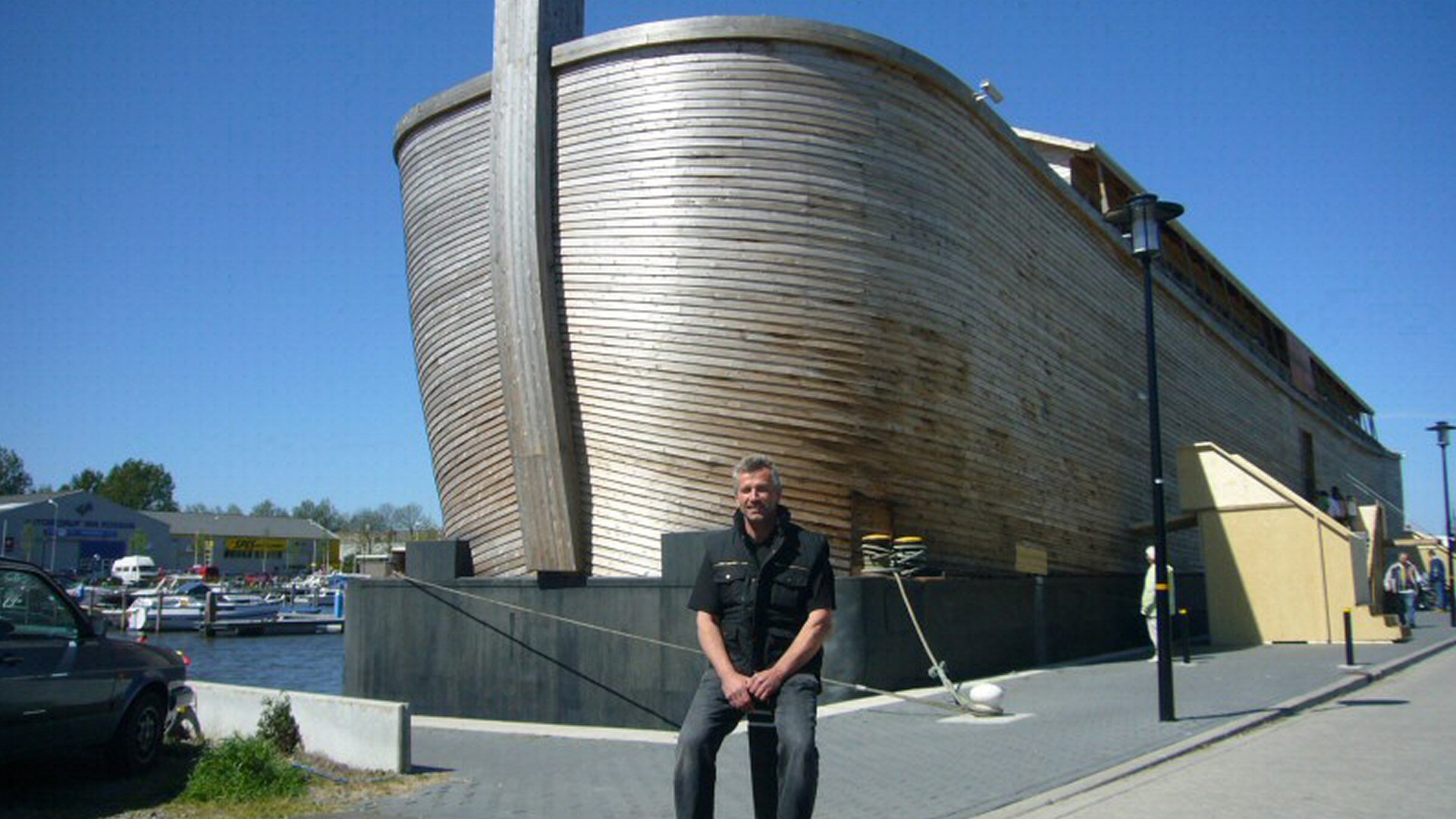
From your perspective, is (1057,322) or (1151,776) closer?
(1151,776)

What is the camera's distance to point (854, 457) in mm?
12156

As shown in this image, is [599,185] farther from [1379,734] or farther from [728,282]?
[1379,734]

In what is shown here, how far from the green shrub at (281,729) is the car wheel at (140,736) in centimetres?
64

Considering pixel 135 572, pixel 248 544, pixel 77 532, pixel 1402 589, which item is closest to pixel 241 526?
pixel 248 544

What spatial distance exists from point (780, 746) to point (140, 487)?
114m

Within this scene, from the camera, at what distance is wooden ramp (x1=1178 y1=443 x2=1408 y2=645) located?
57.5ft

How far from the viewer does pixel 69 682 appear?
6562 millimetres

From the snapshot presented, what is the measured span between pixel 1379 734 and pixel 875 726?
3749 mm

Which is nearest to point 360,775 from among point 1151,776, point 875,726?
point 875,726

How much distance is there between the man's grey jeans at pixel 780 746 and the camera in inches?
142

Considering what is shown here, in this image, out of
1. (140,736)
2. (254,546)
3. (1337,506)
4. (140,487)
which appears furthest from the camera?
(140,487)

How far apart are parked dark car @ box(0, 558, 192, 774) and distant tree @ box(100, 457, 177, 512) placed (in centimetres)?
10625

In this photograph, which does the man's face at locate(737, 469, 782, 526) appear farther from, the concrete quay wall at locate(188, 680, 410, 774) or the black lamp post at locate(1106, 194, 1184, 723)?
the black lamp post at locate(1106, 194, 1184, 723)

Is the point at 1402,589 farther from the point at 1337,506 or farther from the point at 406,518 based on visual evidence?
the point at 406,518
